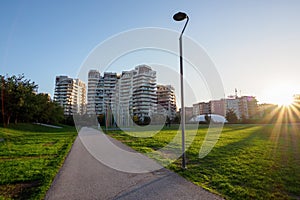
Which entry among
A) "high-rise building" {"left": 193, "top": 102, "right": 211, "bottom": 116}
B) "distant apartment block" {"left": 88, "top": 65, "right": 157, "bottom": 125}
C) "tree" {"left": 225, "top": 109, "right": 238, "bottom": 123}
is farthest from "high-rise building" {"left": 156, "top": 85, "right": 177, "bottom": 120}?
"high-rise building" {"left": 193, "top": 102, "right": 211, "bottom": 116}

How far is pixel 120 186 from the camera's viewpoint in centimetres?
424

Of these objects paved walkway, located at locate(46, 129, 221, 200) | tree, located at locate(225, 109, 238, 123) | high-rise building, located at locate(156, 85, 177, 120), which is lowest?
paved walkway, located at locate(46, 129, 221, 200)

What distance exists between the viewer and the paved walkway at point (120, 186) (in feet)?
12.2

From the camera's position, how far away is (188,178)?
4.77 m

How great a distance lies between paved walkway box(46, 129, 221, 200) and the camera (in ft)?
12.2

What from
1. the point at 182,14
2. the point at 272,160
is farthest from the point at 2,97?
the point at 272,160

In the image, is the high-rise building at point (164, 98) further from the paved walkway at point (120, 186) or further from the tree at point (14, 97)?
the paved walkway at point (120, 186)

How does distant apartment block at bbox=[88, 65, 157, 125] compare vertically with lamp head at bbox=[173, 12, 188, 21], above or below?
above

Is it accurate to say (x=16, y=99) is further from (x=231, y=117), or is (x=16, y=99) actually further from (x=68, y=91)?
(x=68, y=91)

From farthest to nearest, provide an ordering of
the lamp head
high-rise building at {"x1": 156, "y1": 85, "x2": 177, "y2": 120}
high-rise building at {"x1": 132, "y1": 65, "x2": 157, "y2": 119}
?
1. high-rise building at {"x1": 156, "y1": 85, "x2": 177, "y2": 120}
2. high-rise building at {"x1": 132, "y1": 65, "x2": 157, "y2": 119}
3. the lamp head

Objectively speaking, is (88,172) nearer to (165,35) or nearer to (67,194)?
(67,194)

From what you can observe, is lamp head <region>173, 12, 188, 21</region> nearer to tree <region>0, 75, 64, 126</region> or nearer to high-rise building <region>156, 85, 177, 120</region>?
high-rise building <region>156, 85, 177, 120</region>

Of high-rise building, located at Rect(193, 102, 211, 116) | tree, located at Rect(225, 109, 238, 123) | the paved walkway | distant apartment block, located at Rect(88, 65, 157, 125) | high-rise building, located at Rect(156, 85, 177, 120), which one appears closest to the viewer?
the paved walkway

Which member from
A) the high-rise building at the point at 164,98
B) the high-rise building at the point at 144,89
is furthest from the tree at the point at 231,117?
the high-rise building at the point at 144,89
